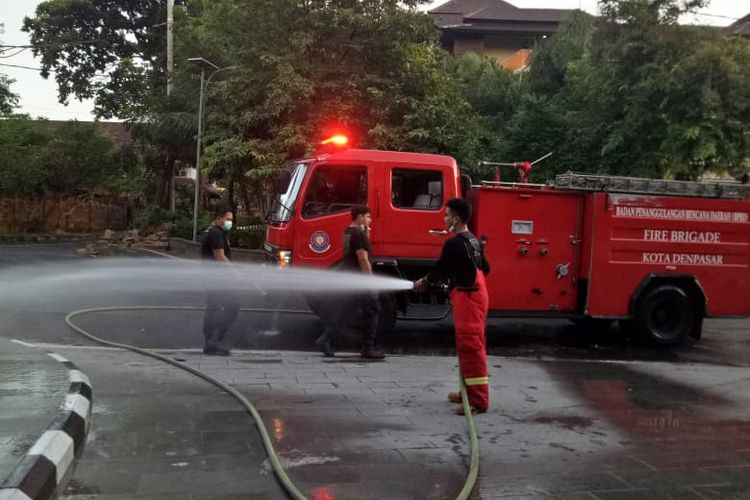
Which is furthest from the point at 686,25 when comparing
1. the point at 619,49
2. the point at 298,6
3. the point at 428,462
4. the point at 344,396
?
the point at 428,462

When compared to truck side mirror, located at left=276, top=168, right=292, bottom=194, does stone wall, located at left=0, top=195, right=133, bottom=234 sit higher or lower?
lower

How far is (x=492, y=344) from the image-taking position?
373 inches

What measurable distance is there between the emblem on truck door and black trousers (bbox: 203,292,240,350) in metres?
1.29

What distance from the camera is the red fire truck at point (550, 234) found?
8.79m

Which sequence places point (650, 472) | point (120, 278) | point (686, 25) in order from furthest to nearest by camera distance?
point (120, 278)
point (686, 25)
point (650, 472)

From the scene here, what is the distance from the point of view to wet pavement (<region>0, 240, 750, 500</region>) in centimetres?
413

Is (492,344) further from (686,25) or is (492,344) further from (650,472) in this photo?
(686,25)

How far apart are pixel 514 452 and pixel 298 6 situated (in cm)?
1381

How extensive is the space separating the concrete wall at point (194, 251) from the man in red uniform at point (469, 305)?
37.3 feet

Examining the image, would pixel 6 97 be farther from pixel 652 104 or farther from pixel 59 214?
pixel 652 104

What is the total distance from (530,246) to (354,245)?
2.73 m

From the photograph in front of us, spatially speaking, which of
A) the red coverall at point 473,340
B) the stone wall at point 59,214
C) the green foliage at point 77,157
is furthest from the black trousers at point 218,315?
the stone wall at point 59,214

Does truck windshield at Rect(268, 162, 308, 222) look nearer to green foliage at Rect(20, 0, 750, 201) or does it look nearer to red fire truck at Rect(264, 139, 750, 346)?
red fire truck at Rect(264, 139, 750, 346)

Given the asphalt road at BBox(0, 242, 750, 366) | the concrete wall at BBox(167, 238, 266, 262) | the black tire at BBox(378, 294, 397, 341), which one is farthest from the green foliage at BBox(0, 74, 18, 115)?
the black tire at BBox(378, 294, 397, 341)
